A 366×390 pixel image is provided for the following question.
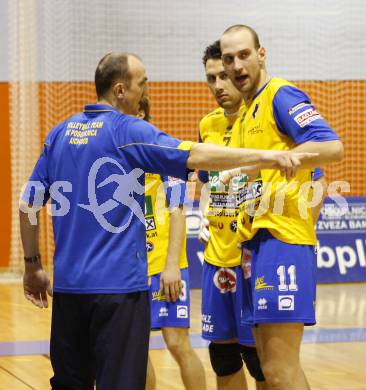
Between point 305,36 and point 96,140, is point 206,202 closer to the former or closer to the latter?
point 96,140

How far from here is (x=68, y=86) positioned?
1300 centimetres

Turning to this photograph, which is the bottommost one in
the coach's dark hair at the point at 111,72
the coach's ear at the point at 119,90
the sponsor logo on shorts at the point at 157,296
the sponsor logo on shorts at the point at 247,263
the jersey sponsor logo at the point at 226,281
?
the sponsor logo on shorts at the point at 157,296

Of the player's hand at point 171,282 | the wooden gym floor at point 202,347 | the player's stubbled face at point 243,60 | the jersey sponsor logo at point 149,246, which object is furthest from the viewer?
the wooden gym floor at point 202,347

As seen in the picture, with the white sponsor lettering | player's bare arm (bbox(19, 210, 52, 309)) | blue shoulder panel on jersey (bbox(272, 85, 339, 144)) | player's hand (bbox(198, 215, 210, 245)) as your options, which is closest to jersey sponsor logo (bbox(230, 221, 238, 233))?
player's hand (bbox(198, 215, 210, 245))

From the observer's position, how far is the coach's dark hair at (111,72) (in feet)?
12.6

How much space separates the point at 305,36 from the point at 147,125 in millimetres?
10515

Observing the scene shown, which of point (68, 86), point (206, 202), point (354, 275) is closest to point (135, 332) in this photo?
point (206, 202)

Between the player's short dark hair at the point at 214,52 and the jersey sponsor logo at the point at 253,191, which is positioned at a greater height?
the player's short dark hair at the point at 214,52

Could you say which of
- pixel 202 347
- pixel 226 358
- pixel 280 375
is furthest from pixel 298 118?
pixel 202 347

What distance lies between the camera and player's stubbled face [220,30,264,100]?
438 cm

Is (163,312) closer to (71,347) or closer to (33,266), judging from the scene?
(33,266)

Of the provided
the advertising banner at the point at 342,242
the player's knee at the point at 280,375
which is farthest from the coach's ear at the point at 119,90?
the advertising banner at the point at 342,242

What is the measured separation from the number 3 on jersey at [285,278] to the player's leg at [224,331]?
0.94m

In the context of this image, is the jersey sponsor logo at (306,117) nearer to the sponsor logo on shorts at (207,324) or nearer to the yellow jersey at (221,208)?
the yellow jersey at (221,208)
